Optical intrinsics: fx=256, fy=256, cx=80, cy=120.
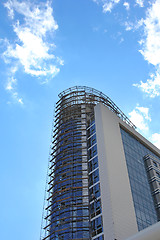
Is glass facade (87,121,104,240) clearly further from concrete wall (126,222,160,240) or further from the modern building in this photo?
concrete wall (126,222,160,240)

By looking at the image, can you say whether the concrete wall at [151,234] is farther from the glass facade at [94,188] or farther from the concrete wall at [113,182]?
the glass facade at [94,188]

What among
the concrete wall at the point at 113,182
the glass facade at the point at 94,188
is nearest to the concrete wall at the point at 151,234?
the concrete wall at the point at 113,182

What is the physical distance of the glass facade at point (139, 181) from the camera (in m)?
47.2

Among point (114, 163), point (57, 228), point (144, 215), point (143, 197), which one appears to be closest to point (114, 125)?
point (114, 163)

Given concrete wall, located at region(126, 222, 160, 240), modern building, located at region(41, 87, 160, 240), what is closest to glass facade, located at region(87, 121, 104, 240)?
modern building, located at region(41, 87, 160, 240)

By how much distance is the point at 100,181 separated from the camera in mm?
47562

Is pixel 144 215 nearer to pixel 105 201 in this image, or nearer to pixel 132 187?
pixel 132 187

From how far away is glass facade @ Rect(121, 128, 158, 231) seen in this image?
155 ft

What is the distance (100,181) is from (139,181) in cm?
1064

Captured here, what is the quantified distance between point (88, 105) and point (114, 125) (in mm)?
14282

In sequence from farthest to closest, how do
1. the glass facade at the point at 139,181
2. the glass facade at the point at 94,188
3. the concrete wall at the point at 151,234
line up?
the glass facade at the point at 139,181 → the glass facade at the point at 94,188 → the concrete wall at the point at 151,234

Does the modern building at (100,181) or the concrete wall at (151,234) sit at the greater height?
the modern building at (100,181)

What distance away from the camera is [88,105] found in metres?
71.8

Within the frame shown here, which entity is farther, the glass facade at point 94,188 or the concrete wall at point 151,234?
the glass facade at point 94,188
